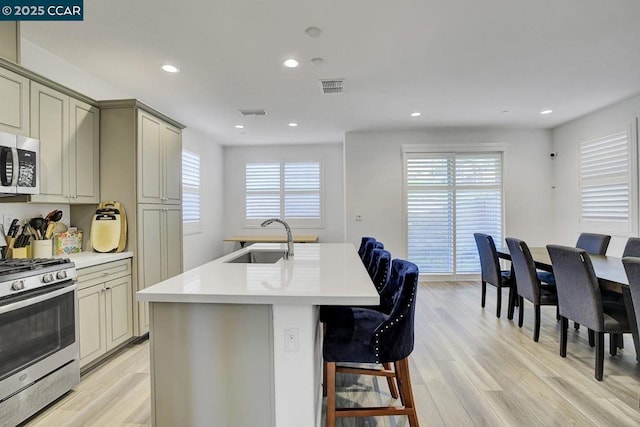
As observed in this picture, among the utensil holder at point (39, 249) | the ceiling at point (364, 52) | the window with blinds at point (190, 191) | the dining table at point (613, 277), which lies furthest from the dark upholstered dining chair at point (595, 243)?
the window with blinds at point (190, 191)

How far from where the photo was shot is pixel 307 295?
1.45m

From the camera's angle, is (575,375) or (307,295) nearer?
(307,295)

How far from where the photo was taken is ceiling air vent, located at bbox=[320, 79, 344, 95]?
3.47m

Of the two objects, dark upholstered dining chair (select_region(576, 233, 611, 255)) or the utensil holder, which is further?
dark upholstered dining chair (select_region(576, 233, 611, 255))

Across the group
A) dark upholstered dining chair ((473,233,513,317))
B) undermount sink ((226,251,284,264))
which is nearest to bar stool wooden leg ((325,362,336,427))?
undermount sink ((226,251,284,264))

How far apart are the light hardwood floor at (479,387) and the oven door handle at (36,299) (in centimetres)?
73

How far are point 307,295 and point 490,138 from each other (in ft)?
17.9

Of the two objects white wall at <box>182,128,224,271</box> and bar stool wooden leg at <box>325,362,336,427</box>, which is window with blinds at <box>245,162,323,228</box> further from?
bar stool wooden leg at <box>325,362,336,427</box>

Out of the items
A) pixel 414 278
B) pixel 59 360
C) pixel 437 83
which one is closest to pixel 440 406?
pixel 414 278

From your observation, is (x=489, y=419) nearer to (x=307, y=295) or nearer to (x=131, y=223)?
(x=307, y=295)

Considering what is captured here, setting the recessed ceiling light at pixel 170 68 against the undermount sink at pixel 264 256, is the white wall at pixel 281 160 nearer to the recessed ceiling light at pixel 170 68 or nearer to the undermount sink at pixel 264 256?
the recessed ceiling light at pixel 170 68

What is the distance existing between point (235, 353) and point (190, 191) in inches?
184

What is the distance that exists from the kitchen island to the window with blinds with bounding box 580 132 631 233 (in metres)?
4.70

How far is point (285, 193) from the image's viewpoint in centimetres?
701
